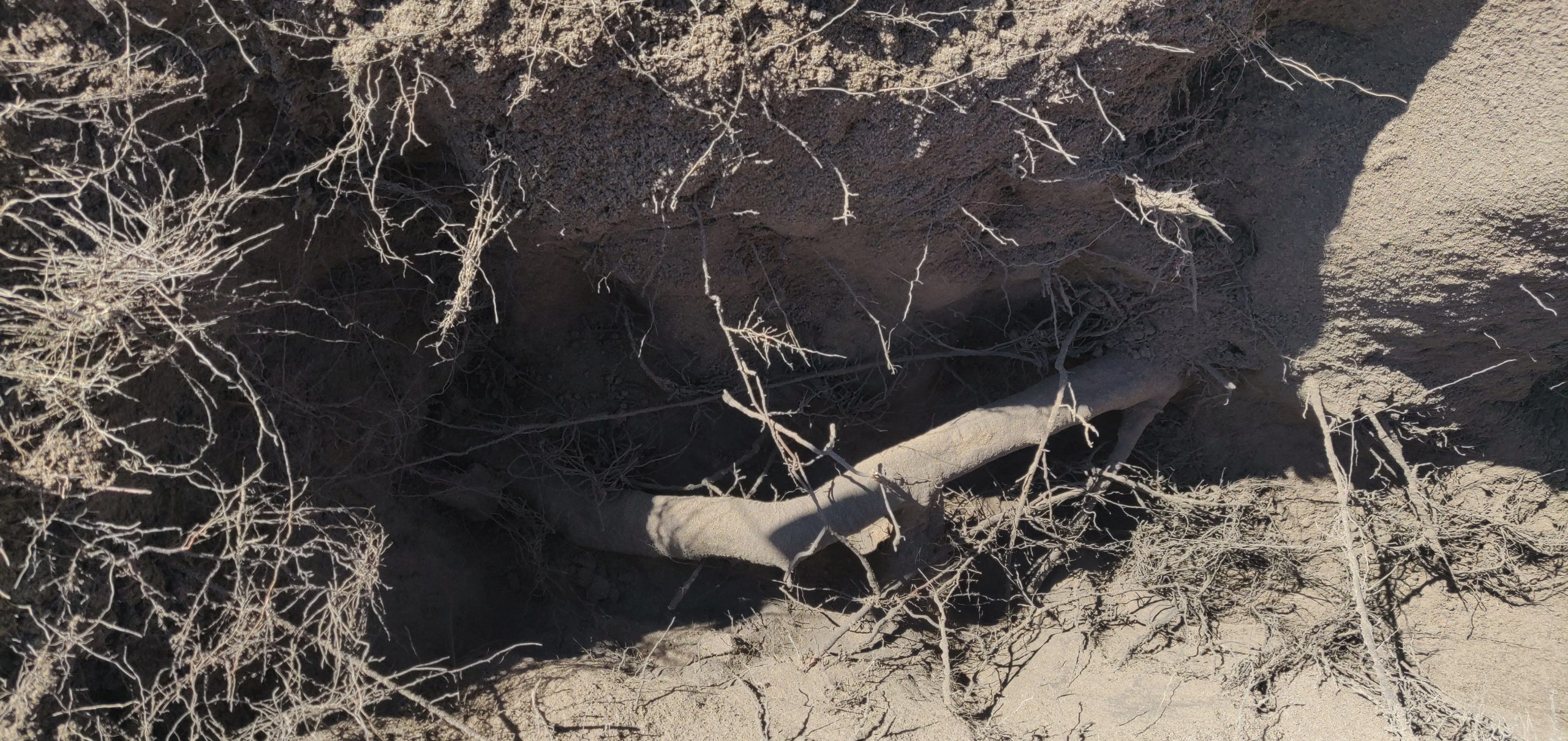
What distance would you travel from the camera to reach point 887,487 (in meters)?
2.34

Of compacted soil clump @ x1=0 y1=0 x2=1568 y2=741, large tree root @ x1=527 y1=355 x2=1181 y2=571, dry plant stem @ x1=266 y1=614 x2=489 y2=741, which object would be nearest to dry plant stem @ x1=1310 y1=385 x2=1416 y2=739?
compacted soil clump @ x1=0 y1=0 x2=1568 y2=741

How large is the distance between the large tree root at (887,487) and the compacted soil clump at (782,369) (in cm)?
1

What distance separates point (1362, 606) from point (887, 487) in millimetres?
1184

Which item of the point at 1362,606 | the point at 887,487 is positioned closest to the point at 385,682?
the point at 887,487

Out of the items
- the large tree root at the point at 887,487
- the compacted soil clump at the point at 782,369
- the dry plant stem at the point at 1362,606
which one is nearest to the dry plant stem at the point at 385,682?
the compacted soil clump at the point at 782,369

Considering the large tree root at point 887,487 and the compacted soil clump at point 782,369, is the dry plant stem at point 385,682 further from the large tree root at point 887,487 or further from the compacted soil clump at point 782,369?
the large tree root at point 887,487

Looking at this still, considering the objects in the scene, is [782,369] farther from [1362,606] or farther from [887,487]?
[1362,606]

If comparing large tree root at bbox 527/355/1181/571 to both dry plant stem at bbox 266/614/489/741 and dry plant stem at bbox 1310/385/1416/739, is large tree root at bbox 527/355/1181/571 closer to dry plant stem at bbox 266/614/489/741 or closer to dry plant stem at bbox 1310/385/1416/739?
dry plant stem at bbox 1310/385/1416/739

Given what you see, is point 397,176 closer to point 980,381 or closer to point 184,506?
point 184,506

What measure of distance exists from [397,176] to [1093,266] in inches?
64.6

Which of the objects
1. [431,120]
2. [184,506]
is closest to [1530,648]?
[431,120]

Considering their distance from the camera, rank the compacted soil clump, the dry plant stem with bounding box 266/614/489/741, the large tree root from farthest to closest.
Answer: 1. the large tree root
2. the dry plant stem with bounding box 266/614/489/741
3. the compacted soil clump

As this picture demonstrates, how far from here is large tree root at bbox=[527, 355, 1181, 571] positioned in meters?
2.37

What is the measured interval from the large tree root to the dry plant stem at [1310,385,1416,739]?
366mm
